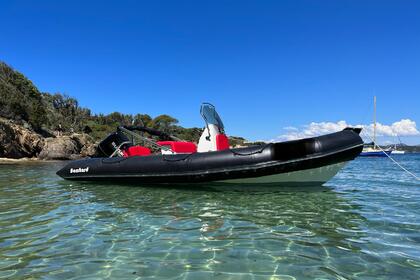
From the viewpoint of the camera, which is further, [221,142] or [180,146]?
[180,146]

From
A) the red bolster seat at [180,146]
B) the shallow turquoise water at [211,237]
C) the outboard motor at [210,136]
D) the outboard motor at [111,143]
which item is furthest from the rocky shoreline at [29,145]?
the shallow turquoise water at [211,237]


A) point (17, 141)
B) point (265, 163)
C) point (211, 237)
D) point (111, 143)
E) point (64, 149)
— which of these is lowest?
point (211, 237)

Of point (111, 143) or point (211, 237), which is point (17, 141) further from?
point (211, 237)

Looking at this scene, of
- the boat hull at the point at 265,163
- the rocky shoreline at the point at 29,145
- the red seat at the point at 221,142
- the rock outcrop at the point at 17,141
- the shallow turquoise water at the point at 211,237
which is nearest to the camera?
the shallow turquoise water at the point at 211,237

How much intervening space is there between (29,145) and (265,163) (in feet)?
106

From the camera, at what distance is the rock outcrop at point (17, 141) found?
3169 cm

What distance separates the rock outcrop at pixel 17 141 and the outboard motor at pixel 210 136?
2742 cm

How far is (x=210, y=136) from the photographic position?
395 inches

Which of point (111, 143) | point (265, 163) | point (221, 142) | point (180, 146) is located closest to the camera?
point (265, 163)

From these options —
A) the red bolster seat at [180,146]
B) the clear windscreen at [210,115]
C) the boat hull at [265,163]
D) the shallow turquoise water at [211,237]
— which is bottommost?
the shallow turquoise water at [211,237]

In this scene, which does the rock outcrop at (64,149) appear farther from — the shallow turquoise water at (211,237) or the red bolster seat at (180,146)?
the shallow turquoise water at (211,237)

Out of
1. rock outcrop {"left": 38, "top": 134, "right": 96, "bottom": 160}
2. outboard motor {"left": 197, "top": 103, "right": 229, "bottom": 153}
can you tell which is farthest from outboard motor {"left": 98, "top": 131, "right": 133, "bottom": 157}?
rock outcrop {"left": 38, "top": 134, "right": 96, "bottom": 160}

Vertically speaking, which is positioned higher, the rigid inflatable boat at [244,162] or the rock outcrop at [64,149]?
the rock outcrop at [64,149]

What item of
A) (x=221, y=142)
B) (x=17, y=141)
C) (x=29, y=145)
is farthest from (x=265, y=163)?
(x=29, y=145)
